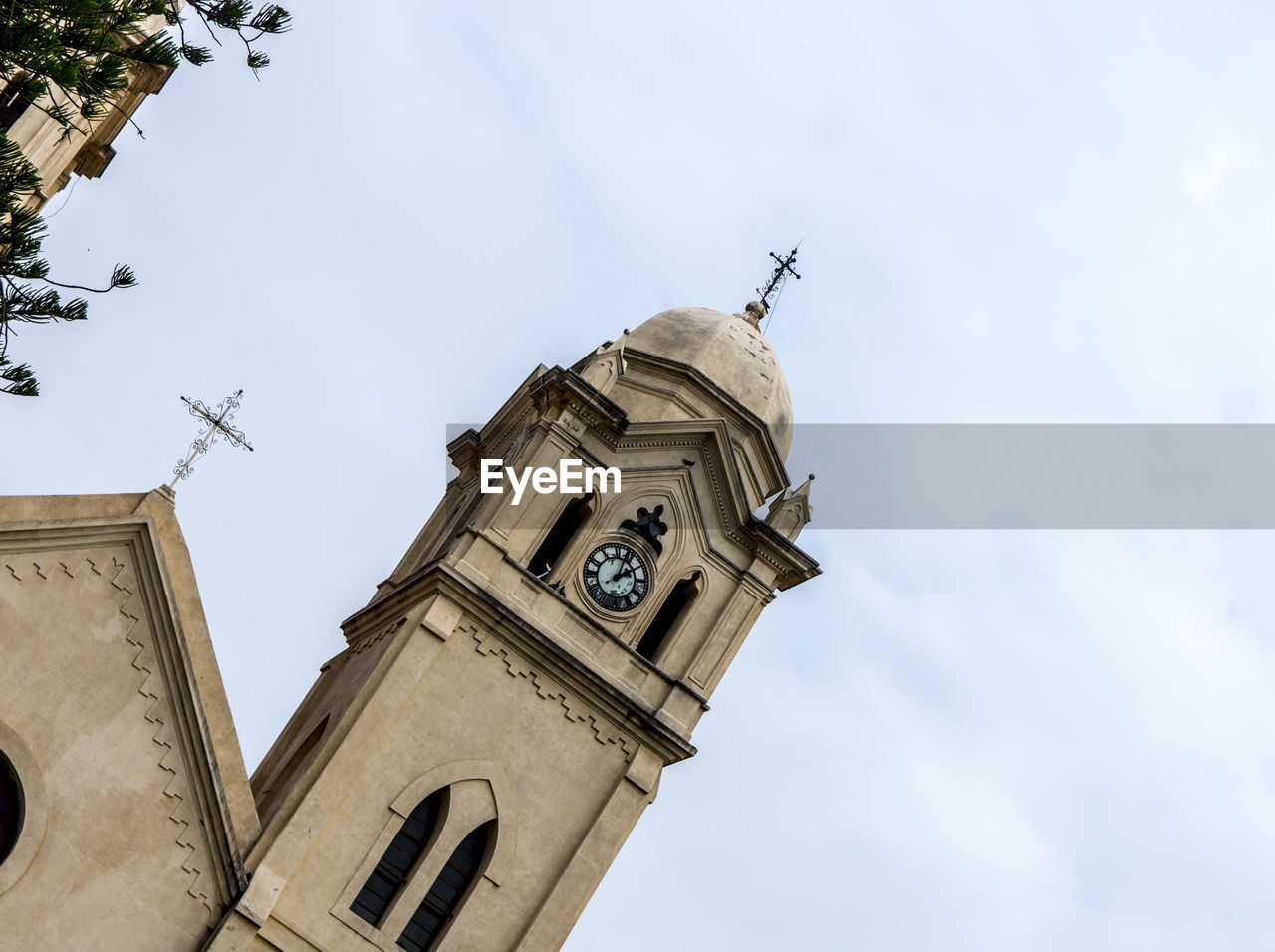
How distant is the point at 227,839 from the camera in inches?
790

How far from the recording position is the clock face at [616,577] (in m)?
24.2

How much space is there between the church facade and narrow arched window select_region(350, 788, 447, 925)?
0.10 ft

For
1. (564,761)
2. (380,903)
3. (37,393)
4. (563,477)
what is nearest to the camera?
(37,393)

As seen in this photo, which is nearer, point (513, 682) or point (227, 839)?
point (227, 839)

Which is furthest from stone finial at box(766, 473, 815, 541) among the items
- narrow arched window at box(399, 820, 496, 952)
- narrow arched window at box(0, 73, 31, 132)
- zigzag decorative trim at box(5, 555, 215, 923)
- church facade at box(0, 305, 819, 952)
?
narrow arched window at box(0, 73, 31, 132)

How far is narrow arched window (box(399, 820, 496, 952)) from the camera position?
2150 centimetres

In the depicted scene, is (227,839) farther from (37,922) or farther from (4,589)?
(4,589)

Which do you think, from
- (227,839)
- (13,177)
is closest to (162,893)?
(227,839)

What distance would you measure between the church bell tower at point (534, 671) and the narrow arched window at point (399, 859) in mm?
29

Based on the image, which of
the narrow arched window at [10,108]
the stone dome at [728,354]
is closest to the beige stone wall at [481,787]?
the stone dome at [728,354]

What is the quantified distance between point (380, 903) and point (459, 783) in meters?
1.94

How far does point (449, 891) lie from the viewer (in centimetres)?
2188

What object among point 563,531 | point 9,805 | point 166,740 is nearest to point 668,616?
point 563,531

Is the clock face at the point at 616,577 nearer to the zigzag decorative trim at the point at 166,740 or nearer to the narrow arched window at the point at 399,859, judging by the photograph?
the narrow arched window at the point at 399,859
